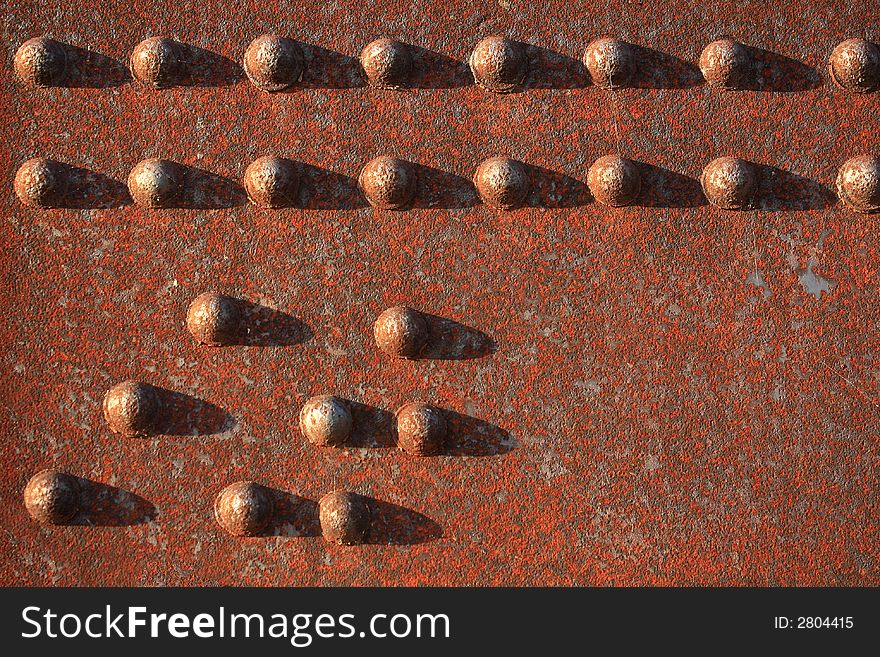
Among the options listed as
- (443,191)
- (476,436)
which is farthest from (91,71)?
(476,436)

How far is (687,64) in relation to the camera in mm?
1079

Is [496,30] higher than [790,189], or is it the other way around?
[496,30]

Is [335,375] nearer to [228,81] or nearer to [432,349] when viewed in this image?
[432,349]

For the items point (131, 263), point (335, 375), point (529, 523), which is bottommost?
point (529, 523)

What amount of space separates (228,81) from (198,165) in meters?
0.13

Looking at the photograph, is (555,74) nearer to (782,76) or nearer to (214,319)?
(782,76)

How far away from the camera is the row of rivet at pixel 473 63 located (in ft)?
3.46

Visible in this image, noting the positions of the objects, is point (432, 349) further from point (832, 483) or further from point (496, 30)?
point (832, 483)

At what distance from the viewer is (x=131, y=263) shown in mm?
1067

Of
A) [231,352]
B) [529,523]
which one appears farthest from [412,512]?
[231,352]

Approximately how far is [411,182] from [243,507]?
1.67 ft

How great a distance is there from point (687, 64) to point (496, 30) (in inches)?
11.0

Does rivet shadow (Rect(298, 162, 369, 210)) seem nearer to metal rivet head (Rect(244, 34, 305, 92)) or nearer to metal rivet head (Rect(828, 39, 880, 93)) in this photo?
metal rivet head (Rect(244, 34, 305, 92))

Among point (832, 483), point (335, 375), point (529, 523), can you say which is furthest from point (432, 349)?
point (832, 483)
